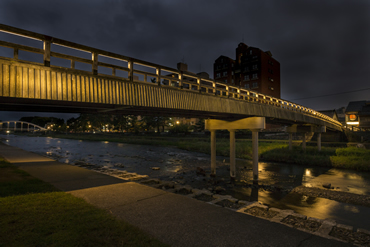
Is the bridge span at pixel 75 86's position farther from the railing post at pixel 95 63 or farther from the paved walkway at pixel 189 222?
the paved walkway at pixel 189 222

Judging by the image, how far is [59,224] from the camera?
5402 mm

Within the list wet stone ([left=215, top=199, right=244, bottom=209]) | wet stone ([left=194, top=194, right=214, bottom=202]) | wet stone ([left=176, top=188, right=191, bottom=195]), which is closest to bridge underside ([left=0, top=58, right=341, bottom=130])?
wet stone ([left=176, top=188, right=191, bottom=195])

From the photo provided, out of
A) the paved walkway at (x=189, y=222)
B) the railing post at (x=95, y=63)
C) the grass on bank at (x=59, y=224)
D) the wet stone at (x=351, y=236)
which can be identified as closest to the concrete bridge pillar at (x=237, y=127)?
the paved walkway at (x=189, y=222)

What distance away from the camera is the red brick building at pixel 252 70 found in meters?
62.5

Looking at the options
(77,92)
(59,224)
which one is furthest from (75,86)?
(59,224)

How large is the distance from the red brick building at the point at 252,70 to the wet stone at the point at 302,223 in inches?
2256

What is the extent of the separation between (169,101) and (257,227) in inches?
283

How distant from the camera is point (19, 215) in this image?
19.2 feet

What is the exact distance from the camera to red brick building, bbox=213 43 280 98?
205 feet

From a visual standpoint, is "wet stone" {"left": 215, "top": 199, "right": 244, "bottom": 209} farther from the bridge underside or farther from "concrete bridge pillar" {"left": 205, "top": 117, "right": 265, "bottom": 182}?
"concrete bridge pillar" {"left": 205, "top": 117, "right": 265, "bottom": 182}

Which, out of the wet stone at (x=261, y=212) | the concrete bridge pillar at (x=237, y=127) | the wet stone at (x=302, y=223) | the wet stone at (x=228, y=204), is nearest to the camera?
the wet stone at (x=302, y=223)

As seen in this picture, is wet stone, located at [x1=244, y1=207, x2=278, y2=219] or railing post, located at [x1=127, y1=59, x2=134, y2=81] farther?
railing post, located at [x1=127, y1=59, x2=134, y2=81]

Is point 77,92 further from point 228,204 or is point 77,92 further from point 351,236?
point 351,236

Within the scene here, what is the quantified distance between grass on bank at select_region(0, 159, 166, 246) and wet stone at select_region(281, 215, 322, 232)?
505cm
